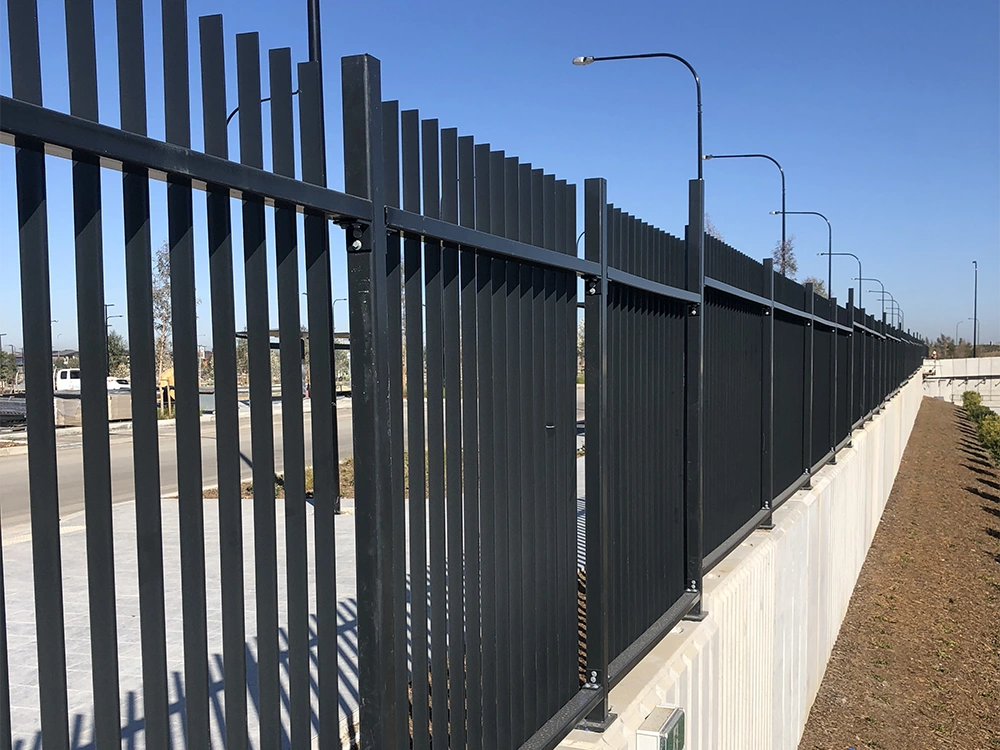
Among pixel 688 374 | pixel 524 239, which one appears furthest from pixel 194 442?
pixel 688 374

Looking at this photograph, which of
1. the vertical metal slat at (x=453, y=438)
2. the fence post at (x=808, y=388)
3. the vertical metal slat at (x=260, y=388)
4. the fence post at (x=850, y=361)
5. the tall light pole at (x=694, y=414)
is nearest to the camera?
the vertical metal slat at (x=260, y=388)

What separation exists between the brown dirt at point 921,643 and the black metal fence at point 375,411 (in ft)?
13.9

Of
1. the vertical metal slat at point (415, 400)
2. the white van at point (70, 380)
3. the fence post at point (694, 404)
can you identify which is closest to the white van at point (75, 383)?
the white van at point (70, 380)

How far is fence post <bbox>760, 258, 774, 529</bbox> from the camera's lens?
645 centimetres

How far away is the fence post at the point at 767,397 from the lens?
6449 mm


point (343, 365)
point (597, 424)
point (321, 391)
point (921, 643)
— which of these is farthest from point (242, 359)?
point (921, 643)

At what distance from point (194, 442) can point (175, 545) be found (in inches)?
314

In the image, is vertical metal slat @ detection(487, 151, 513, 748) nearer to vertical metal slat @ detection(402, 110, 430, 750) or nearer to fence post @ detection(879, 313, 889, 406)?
vertical metal slat @ detection(402, 110, 430, 750)

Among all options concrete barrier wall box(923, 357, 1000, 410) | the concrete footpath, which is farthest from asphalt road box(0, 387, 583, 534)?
concrete barrier wall box(923, 357, 1000, 410)

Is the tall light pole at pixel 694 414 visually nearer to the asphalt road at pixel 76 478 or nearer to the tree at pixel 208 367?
the tree at pixel 208 367

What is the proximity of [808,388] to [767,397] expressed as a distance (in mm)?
2215

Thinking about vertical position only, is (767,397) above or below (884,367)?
above

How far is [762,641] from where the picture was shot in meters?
5.54

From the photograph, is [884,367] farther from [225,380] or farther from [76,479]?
[225,380]
